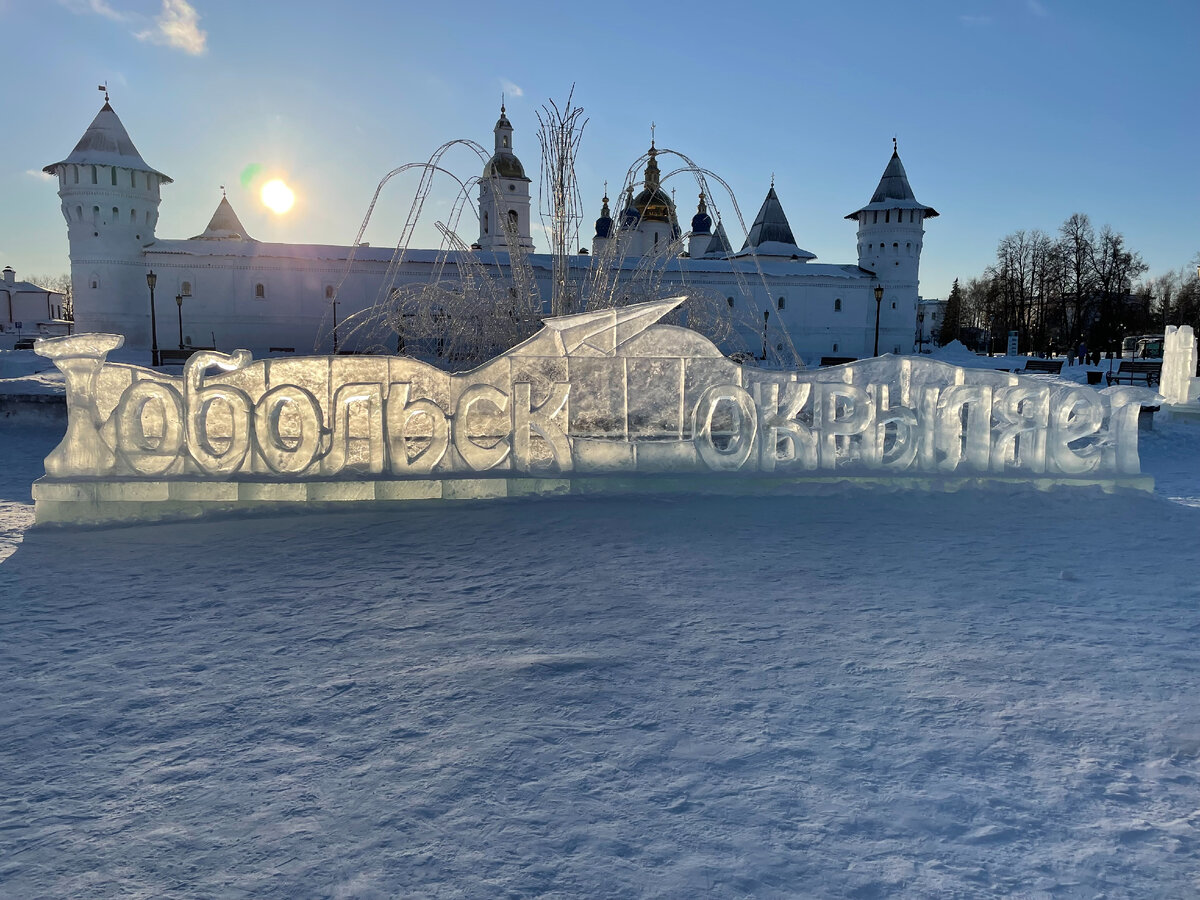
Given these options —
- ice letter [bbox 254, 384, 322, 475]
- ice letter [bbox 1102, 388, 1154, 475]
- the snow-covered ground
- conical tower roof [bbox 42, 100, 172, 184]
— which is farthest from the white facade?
the snow-covered ground

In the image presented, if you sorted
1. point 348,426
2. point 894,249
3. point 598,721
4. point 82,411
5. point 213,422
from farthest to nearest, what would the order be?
point 894,249, point 348,426, point 213,422, point 82,411, point 598,721

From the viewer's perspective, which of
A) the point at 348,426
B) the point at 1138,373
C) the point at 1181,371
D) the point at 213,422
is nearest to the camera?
the point at 213,422

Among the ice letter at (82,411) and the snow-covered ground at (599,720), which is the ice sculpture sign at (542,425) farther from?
the snow-covered ground at (599,720)

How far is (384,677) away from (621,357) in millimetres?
3231

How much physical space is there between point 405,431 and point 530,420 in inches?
32.1

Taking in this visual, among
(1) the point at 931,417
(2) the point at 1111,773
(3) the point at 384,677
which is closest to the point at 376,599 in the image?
(3) the point at 384,677

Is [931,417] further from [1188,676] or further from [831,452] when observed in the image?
[1188,676]

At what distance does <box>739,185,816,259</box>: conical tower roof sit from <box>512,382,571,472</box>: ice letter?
36304 millimetres

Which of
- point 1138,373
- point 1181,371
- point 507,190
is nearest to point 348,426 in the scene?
point 1181,371

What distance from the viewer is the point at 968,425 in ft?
17.9

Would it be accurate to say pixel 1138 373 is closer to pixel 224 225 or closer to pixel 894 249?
pixel 894 249

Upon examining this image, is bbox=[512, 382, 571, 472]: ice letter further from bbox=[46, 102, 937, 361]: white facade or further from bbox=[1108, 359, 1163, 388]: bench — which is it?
bbox=[46, 102, 937, 361]: white facade

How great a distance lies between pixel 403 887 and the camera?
153 centimetres

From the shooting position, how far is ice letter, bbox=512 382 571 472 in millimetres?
5180
